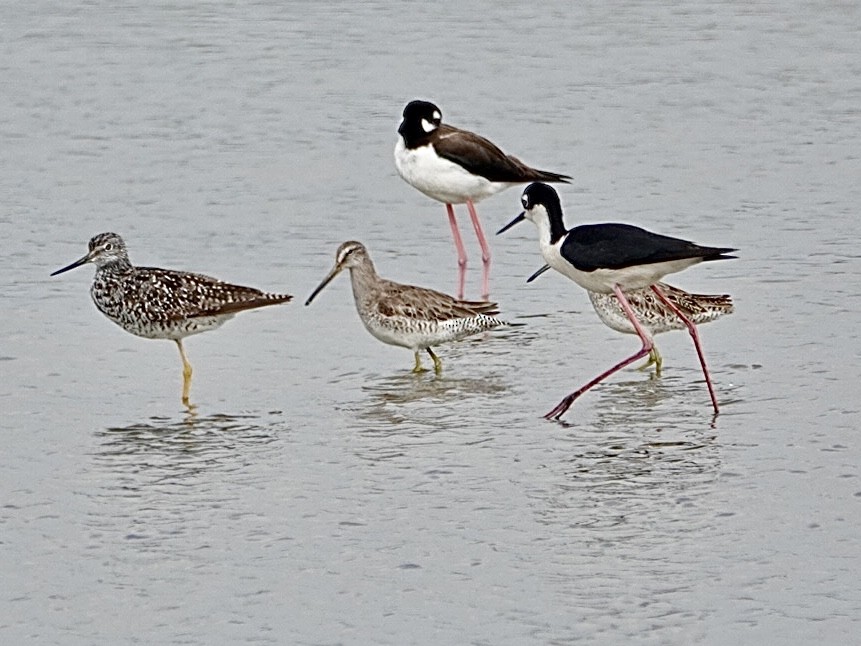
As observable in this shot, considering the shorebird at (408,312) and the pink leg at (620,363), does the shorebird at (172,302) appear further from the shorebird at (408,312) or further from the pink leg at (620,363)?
the pink leg at (620,363)

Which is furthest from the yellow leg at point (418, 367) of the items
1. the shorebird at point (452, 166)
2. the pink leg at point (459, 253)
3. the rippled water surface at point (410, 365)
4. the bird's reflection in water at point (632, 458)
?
the shorebird at point (452, 166)

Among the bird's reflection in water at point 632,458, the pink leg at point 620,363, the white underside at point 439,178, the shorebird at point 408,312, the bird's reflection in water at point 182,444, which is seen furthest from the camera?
the white underside at point 439,178

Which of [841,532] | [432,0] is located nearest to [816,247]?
[841,532]

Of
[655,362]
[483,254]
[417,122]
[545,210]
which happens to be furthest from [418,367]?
[417,122]

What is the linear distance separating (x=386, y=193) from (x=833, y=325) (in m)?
4.89

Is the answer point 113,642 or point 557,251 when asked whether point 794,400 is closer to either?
point 557,251

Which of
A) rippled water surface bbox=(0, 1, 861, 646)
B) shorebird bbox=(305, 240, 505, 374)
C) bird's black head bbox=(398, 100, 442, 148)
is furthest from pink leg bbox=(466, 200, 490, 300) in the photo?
shorebird bbox=(305, 240, 505, 374)

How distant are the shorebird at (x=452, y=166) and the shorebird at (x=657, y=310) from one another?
2.66 metres

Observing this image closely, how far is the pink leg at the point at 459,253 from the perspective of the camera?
40.6 feet

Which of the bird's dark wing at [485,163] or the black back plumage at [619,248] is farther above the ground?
the black back plumage at [619,248]

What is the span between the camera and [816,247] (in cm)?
1265

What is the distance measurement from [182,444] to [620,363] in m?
2.37

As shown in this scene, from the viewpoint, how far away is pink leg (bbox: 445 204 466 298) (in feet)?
40.6

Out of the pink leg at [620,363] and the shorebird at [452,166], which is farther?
the shorebird at [452,166]
